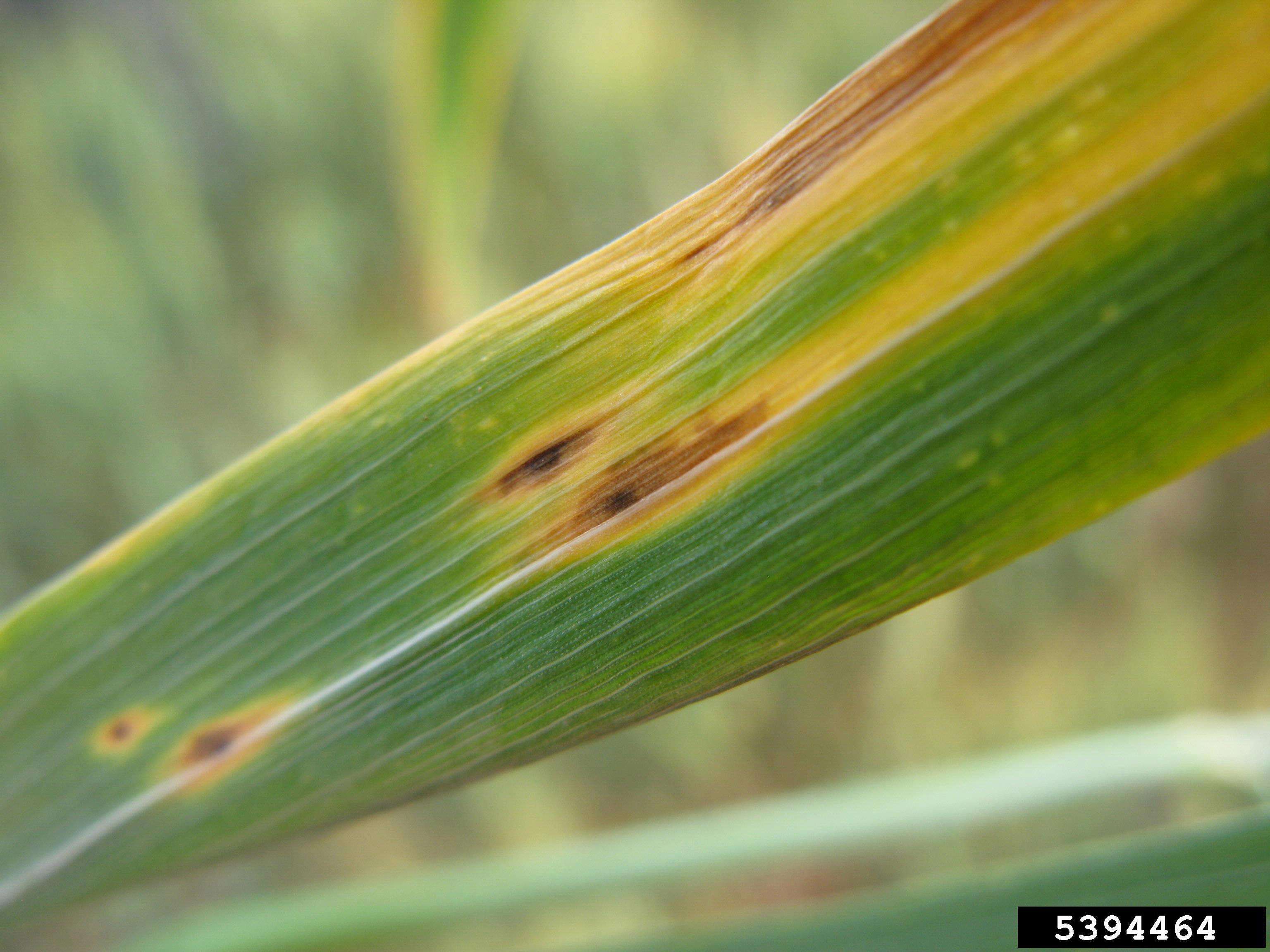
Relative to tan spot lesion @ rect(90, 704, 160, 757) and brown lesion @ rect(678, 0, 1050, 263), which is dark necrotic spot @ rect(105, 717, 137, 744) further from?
brown lesion @ rect(678, 0, 1050, 263)

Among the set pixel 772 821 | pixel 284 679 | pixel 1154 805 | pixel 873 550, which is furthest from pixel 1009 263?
pixel 1154 805

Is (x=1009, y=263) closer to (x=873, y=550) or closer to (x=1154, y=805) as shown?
(x=873, y=550)

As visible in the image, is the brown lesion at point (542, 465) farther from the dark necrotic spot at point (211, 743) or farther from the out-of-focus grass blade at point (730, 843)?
the out-of-focus grass blade at point (730, 843)

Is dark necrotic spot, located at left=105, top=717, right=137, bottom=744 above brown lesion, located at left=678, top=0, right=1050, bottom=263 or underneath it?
underneath

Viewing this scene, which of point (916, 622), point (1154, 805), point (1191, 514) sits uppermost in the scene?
point (1191, 514)

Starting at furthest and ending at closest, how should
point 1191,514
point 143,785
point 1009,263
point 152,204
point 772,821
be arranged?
point 1191,514 < point 152,204 < point 772,821 < point 143,785 < point 1009,263

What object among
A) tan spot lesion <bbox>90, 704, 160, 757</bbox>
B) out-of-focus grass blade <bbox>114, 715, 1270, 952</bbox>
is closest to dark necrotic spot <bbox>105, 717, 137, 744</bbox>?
tan spot lesion <bbox>90, 704, 160, 757</bbox>

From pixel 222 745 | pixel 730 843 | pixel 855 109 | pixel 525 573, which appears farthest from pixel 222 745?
pixel 730 843
